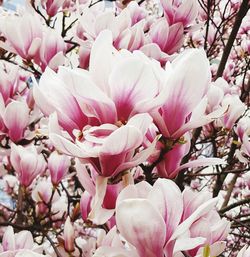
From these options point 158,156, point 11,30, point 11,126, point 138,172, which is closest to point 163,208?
point 158,156

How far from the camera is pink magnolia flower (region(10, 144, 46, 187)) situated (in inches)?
42.0

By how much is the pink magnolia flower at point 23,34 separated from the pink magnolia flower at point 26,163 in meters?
0.23

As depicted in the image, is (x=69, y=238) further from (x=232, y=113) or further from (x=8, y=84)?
(x=232, y=113)

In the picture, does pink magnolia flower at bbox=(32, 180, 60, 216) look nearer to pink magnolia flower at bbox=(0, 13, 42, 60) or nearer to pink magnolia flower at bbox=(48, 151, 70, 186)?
pink magnolia flower at bbox=(48, 151, 70, 186)

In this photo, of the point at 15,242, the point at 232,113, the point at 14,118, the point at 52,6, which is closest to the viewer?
the point at 15,242

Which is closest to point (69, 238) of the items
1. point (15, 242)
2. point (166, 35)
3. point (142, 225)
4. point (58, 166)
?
point (15, 242)

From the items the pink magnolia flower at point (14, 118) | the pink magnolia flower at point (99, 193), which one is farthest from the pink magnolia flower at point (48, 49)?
the pink magnolia flower at point (99, 193)

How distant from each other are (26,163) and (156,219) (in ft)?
2.53

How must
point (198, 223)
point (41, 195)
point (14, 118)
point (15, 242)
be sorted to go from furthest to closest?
point (41, 195)
point (14, 118)
point (15, 242)
point (198, 223)

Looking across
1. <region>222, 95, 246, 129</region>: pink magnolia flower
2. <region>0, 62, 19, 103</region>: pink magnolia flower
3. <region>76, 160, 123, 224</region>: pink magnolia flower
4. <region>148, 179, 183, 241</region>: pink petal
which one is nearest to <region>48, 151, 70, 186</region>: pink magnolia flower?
<region>0, 62, 19, 103</region>: pink magnolia flower

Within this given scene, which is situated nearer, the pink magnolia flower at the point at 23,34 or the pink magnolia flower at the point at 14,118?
the pink magnolia flower at the point at 14,118

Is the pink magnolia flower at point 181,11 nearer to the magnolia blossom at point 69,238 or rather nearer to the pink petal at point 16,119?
the pink petal at point 16,119

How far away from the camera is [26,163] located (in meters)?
1.15

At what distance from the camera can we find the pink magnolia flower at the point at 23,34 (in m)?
1.04
